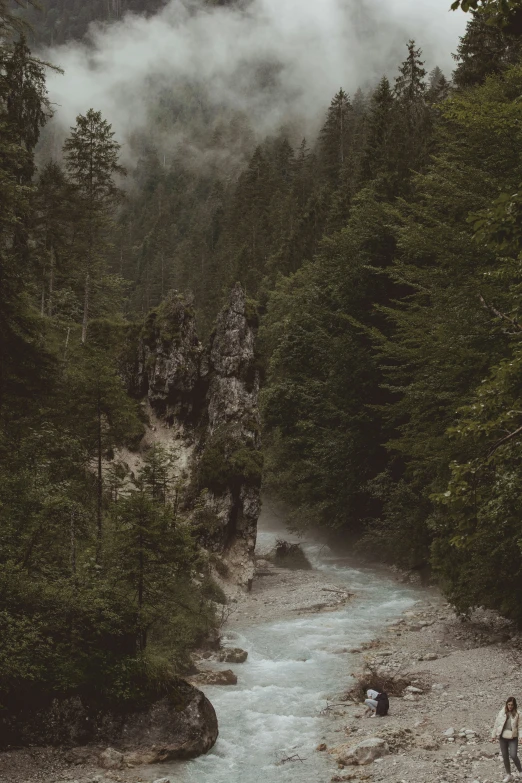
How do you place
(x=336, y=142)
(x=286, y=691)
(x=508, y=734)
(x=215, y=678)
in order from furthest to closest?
(x=336, y=142) → (x=215, y=678) → (x=286, y=691) → (x=508, y=734)

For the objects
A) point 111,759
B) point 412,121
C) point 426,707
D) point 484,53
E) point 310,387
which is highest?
point 412,121

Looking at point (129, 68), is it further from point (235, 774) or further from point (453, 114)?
point (235, 774)

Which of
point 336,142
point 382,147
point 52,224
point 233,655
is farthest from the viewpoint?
point 336,142

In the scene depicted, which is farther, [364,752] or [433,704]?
[433,704]

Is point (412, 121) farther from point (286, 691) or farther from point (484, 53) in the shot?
point (286, 691)

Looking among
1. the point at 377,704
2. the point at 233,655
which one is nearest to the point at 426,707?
the point at 377,704

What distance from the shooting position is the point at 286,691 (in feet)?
56.4

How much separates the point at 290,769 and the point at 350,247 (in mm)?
32230

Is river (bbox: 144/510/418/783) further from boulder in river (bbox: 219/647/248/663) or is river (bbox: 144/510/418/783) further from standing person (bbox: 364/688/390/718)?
standing person (bbox: 364/688/390/718)

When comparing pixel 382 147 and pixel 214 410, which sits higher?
pixel 382 147

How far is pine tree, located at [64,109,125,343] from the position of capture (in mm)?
32312

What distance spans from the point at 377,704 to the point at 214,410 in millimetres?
18993

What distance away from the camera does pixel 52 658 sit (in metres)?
13.3

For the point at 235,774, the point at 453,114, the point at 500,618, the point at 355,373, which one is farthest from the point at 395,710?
the point at 355,373
